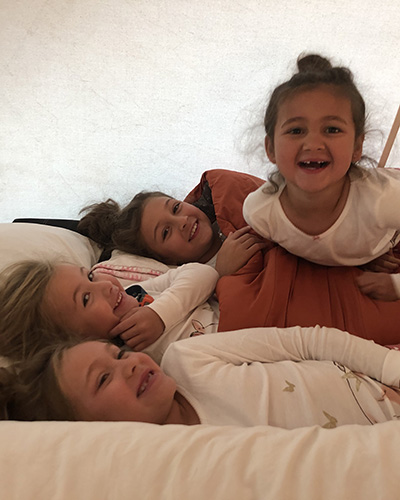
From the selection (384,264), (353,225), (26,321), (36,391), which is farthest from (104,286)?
(384,264)

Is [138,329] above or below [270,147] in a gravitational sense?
below

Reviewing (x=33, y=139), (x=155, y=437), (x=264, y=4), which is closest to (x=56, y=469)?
(x=155, y=437)

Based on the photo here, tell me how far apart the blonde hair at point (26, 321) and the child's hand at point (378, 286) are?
692 millimetres

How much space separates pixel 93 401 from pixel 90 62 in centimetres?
141

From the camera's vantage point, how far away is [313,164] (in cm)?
93

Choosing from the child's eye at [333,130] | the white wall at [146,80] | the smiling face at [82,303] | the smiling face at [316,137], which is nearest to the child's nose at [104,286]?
the smiling face at [82,303]

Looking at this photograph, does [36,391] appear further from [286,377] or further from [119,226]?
[119,226]

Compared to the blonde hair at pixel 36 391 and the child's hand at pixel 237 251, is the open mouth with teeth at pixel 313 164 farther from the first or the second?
the blonde hair at pixel 36 391

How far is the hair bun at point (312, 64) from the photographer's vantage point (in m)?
0.95

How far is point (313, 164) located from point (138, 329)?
0.53 meters

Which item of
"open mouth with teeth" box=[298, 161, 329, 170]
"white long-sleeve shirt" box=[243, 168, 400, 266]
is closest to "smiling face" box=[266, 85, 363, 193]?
"open mouth with teeth" box=[298, 161, 329, 170]

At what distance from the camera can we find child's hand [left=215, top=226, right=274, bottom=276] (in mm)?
1146

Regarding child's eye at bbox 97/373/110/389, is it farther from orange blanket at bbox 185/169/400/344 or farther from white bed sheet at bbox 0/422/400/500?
orange blanket at bbox 185/169/400/344

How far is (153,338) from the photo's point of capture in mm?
975
